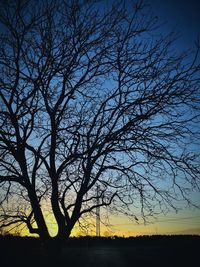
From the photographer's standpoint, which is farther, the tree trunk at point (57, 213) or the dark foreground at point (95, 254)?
the dark foreground at point (95, 254)

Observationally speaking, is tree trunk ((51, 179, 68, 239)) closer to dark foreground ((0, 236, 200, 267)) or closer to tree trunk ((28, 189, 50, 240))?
dark foreground ((0, 236, 200, 267))

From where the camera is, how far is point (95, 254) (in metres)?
30.0

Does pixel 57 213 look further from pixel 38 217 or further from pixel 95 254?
pixel 95 254

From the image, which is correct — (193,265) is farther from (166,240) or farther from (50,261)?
(166,240)

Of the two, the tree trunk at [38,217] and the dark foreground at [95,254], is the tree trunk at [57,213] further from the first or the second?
the tree trunk at [38,217]

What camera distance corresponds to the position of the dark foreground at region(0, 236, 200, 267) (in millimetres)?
9527

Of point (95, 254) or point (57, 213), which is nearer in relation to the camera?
point (57, 213)

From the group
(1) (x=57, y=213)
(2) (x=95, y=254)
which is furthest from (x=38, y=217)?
(2) (x=95, y=254)

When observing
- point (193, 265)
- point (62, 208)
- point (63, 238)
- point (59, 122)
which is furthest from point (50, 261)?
point (193, 265)

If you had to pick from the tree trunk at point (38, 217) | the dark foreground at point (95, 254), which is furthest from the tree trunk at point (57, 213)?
the tree trunk at point (38, 217)

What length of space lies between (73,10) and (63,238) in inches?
259

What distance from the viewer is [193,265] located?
58.5 ft

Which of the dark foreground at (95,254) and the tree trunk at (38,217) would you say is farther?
the dark foreground at (95,254)

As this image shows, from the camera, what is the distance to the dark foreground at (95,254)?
953 centimetres
